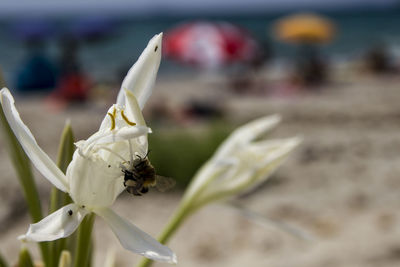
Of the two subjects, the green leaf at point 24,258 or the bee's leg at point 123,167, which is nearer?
the bee's leg at point 123,167

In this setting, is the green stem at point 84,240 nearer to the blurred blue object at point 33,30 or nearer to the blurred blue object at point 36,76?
the blurred blue object at point 33,30

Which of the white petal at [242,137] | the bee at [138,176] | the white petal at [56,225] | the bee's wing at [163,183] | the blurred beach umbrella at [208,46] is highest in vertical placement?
the bee at [138,176]

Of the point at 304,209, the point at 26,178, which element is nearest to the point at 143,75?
the point at 26,178

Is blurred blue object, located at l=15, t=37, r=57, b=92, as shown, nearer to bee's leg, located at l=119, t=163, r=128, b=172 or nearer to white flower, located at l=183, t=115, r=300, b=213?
white flower, located at l=183, t=115, r=300, b=213

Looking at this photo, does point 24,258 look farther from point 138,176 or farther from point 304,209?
point 304,209

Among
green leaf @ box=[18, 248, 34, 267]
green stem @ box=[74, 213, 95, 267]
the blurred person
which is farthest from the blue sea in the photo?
green stem @ box=[74, 213, 95, 267]

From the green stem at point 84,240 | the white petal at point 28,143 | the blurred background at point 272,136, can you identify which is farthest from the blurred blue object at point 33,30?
the white petal at point 28,143
